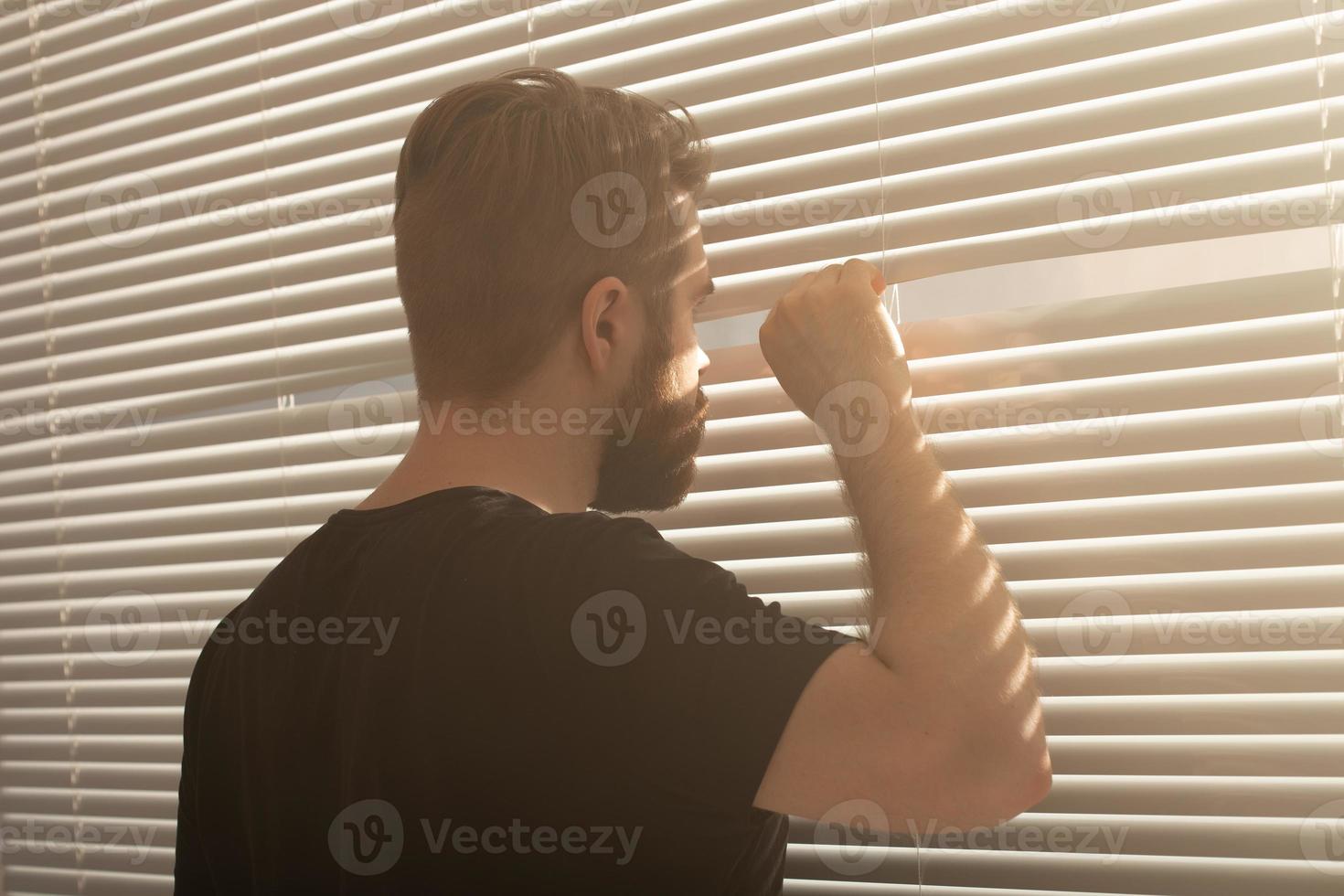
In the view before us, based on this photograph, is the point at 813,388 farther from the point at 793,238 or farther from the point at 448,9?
the point at 448,9

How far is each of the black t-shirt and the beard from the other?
0.17 metres

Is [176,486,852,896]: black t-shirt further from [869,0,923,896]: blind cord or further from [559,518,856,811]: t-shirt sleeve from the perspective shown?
[869,0,923,896]: blind cord

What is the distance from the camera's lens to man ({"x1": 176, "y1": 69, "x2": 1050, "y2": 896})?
75cm

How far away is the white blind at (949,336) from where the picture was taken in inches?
36.3

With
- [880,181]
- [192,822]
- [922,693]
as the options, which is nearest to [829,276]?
[880,181]

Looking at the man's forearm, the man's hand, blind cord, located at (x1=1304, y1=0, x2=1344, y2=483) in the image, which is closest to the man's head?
the man's hand

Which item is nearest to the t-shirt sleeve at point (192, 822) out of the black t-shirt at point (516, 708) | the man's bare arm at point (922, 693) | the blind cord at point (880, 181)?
the black t-shirt at point (516, 708)

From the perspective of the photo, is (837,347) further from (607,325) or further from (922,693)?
(922,693)

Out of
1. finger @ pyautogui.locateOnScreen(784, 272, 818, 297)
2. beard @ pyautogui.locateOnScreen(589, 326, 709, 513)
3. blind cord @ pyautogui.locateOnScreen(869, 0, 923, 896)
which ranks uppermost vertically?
blind cord @ pyautogui.locateOnScreen(869, 0, 923, 896)

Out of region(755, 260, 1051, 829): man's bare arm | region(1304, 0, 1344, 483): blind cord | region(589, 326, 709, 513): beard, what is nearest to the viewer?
region(755, 260, 1051, 829): man's bare arm

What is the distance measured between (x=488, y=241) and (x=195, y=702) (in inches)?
20.9

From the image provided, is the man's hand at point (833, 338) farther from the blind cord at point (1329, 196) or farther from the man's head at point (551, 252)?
the blind cord at point (1329, 196)

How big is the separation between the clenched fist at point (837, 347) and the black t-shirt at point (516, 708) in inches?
8.6

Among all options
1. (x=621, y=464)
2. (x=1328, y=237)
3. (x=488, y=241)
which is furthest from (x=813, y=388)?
(x=1328, y=237)
